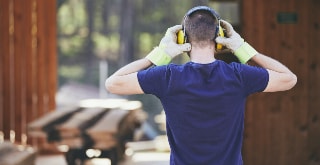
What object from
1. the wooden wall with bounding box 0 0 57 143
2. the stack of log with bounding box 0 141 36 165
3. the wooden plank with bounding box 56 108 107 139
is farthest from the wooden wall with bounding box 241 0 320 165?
the wooden wall with bounding box 0 0 57 143

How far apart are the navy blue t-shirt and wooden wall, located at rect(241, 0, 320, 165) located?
178 inches

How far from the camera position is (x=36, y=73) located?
10.8m

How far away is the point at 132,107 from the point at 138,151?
97 centimetres

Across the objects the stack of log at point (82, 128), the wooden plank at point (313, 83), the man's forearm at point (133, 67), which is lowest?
the stack of log at point (82, 128)

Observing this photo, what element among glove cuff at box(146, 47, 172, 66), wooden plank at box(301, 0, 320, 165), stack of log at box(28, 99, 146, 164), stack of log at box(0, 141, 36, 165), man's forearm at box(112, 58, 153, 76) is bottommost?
stack of log at box(0, 141, 36, 165)

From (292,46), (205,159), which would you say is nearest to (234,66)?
(205,159)

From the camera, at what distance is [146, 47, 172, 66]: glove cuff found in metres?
3.10

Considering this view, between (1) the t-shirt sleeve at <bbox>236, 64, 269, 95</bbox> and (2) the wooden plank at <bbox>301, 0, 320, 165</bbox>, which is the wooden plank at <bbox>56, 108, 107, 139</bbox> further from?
(1) the t-shirt sleeve at <bbox>236, 64, 269, 95</bbox>

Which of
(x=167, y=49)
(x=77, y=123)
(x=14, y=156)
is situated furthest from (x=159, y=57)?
(x=77, y=123)

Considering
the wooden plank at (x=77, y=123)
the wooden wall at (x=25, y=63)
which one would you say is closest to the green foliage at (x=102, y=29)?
the wooden wall at (x=25, y=63)

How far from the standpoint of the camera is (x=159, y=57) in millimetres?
3115

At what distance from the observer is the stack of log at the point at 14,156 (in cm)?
691

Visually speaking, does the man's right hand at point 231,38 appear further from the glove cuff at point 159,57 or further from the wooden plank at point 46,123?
the wooden plank at point 46,123

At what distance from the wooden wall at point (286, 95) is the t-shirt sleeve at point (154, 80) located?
4556 millimetres
